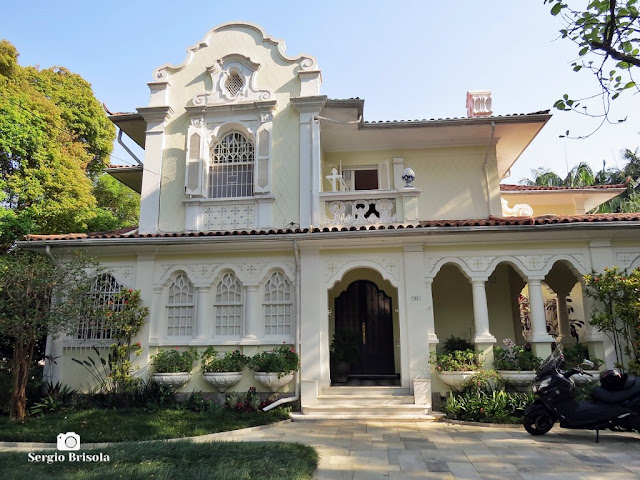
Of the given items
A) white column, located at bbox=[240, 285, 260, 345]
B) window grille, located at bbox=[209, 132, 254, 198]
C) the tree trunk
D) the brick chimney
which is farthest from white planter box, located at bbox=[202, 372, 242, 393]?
the brick chimney

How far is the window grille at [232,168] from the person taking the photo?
1121cm

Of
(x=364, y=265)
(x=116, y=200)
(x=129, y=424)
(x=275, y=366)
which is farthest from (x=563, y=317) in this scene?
(x=116, y=200)

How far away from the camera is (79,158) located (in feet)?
61.6

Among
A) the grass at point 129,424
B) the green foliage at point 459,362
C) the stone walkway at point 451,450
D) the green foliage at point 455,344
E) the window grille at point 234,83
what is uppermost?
the window grille at point 234,83

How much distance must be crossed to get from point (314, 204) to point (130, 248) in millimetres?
4458

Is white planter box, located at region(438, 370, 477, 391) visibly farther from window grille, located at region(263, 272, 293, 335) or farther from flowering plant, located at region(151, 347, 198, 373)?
flowering plant, located at region(151, 347, 198, 373)

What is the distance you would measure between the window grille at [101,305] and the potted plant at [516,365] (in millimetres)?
8349

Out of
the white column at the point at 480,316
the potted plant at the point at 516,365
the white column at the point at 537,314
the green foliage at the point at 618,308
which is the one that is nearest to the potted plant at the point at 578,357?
the green foliage at the point at 618,308

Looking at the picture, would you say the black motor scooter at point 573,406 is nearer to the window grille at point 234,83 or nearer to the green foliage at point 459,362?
the green foliage at point 459,362

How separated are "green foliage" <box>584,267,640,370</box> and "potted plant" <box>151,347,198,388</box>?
8.46 metres

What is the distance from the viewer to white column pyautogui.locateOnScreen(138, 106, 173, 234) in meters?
10.9

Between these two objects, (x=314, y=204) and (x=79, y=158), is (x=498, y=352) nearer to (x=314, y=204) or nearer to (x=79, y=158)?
(x=314, y=204)

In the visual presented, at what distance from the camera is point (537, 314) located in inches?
361

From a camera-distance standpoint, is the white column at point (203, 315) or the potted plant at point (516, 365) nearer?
the potted plant at point (516, 365)
